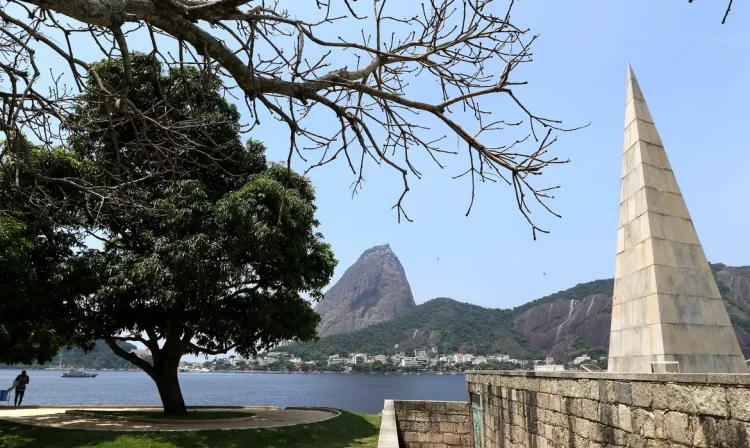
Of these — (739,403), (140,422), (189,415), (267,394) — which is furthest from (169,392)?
(267,394)

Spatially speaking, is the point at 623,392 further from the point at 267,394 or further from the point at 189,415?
the point at 267,394

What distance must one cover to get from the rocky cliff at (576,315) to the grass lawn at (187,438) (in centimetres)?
9447

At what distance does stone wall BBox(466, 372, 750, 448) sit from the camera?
11.7 ft

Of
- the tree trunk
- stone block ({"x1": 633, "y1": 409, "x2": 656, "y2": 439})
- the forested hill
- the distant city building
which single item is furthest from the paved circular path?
the distant city building

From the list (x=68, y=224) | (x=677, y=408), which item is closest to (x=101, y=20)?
(x=677, y=408)

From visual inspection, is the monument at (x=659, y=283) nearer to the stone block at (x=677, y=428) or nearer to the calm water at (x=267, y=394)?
the stone block at (x=677, y=428)

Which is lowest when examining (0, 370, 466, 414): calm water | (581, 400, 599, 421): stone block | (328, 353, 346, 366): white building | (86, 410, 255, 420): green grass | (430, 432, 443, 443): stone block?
(0, 370, 466, 414): calm water

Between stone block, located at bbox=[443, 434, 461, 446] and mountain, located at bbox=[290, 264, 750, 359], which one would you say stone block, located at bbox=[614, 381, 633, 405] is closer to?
stone block, located at bbox=[443, 434, 461, 446]

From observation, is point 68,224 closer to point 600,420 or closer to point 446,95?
point 446,95

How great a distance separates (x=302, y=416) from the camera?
1839 centimetres

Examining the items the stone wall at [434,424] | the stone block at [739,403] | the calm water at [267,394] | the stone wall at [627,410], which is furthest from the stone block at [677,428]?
the calm water at [267,394]

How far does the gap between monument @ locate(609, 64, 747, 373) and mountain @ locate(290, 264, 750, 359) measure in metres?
76.4

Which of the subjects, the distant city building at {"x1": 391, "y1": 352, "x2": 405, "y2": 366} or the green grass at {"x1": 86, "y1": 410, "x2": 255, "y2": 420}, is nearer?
the green grass at {"x1": 86, "y1": 410, "x2": 255, "y2": 420}

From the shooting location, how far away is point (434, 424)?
13.7 meters
